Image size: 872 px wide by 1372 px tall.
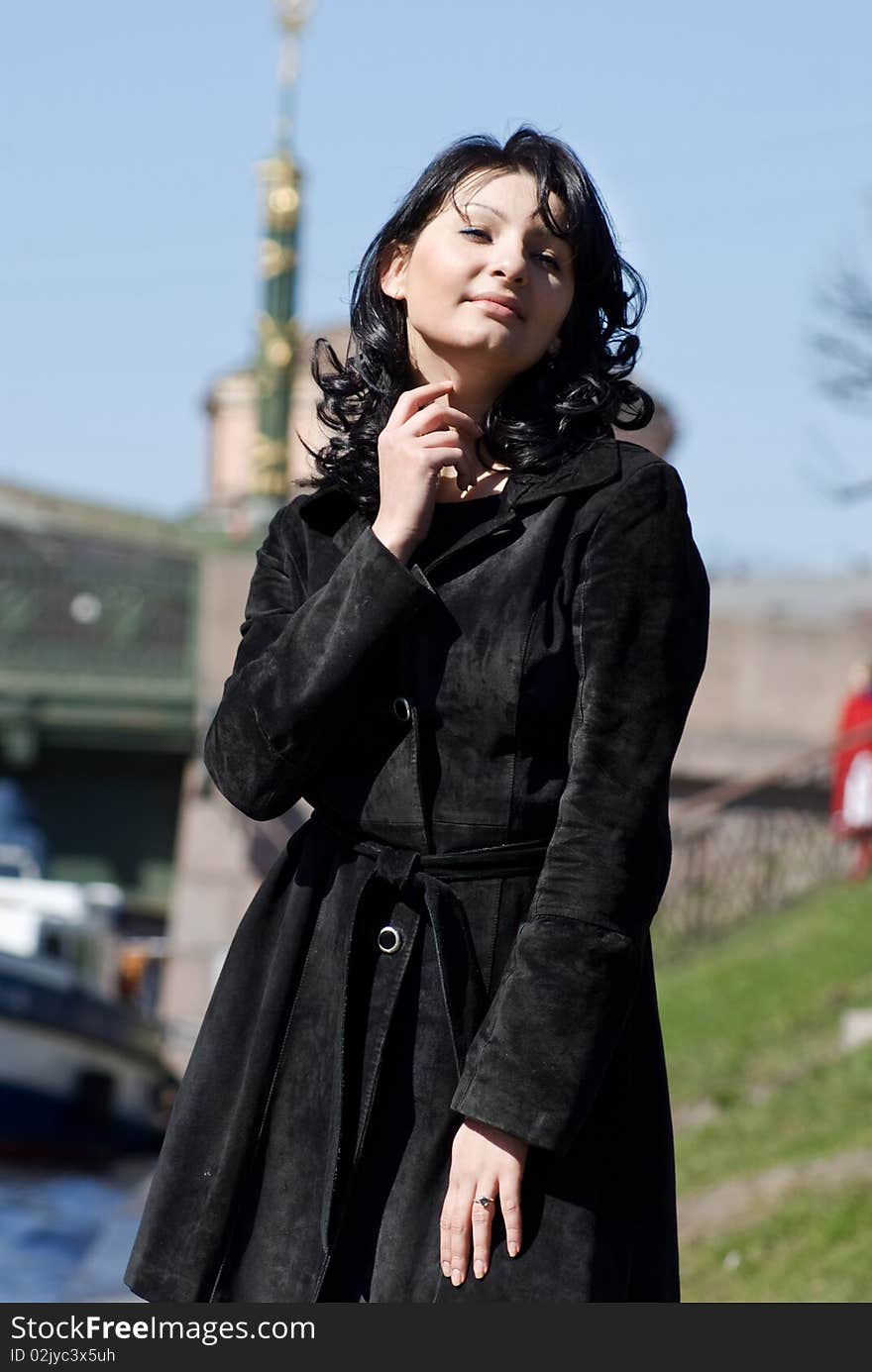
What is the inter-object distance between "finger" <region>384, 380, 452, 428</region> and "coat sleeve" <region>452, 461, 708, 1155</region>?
270mm

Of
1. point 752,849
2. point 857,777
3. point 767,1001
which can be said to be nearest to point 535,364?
point 767,1001

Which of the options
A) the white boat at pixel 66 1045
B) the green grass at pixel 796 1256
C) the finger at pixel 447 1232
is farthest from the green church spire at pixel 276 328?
the finger at pixel 447 1232

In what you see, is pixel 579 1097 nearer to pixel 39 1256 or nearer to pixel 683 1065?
pixel 39 1256

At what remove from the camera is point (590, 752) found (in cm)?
253

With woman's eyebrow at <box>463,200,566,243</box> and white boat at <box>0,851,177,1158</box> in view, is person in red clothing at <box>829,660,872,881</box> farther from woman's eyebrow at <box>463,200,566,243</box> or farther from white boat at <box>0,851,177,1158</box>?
woman's eyebrow at <box>463,200,566,243</box>

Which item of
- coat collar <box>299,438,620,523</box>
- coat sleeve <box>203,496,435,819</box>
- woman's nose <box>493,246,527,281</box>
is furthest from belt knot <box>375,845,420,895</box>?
woman's nose <box>493,246,527,281</box>

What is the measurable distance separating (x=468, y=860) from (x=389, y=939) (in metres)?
0.14

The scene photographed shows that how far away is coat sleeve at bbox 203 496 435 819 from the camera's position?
101 inches

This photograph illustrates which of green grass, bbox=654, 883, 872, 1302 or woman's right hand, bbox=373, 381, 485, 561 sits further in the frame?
green grass, bbox=654, 883, 872, 1302

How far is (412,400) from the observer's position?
2697 millimetres

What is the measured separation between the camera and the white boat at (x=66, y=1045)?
61.1 feet

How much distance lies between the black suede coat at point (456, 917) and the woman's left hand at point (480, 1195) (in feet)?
0.10

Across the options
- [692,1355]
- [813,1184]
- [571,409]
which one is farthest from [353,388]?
[813,1184]

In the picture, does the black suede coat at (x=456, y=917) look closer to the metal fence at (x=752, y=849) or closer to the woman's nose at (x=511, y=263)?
the woman's nose at (x=511, y=263)
